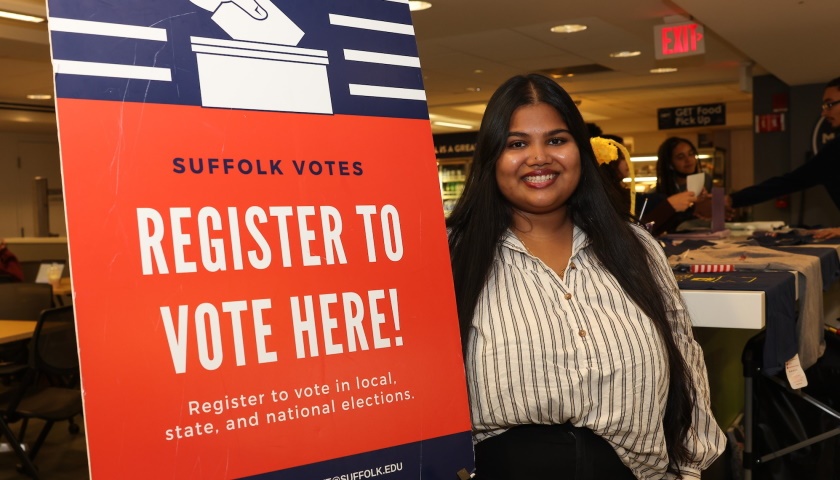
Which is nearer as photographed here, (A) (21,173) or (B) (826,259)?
(B) (826,259)

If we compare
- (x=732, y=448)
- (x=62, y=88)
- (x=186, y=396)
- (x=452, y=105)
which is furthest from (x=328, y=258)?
(x=452, y=105)

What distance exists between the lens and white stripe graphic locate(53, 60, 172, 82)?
1007mm

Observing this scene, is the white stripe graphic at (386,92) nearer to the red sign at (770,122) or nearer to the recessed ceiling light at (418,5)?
the recessed ceiling light at (418,5)

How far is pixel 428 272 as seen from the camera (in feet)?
4.22

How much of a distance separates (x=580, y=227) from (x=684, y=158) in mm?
3517

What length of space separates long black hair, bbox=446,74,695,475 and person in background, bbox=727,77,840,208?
3.75m

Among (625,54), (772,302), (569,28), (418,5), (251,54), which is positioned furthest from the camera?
(625,54)

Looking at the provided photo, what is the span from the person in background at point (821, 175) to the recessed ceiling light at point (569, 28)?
211cm

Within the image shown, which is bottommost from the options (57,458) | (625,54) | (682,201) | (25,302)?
(57,458)

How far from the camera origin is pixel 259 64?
3.80ft

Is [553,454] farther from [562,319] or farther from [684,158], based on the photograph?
[684,158]

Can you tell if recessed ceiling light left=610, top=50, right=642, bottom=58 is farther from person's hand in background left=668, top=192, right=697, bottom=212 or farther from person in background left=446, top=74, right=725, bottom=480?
person in background left=446, top=74, right=725, bottom=480

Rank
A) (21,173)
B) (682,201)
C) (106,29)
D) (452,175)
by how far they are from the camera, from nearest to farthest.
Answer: (106,29) → (682,201) → (21,173) → (452,175)

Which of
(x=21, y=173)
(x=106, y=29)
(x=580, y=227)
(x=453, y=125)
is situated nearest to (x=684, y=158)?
(x=580, y=227)
